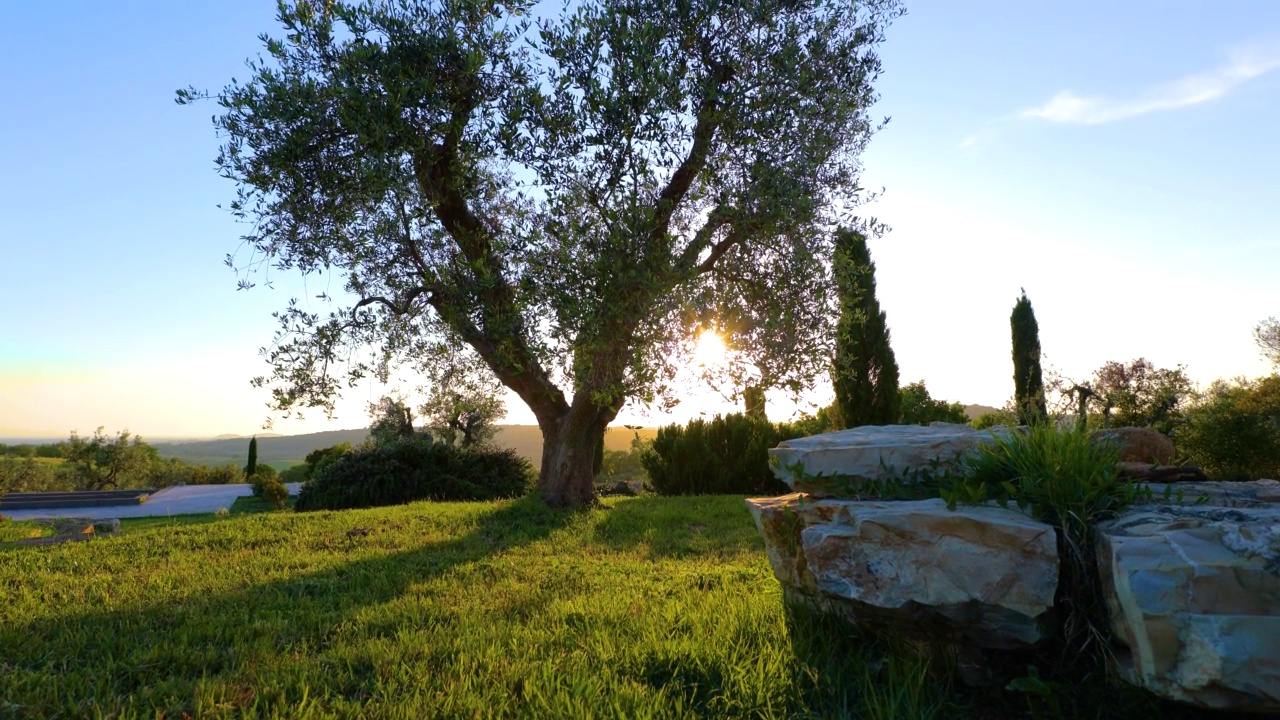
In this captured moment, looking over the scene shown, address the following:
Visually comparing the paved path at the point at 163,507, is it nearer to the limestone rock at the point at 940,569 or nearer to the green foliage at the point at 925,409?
the limestone rock at the point at 940,569

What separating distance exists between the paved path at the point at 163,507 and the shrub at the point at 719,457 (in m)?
12.5

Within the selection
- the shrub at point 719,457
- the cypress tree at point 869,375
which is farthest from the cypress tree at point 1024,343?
the shrub at point 719,457

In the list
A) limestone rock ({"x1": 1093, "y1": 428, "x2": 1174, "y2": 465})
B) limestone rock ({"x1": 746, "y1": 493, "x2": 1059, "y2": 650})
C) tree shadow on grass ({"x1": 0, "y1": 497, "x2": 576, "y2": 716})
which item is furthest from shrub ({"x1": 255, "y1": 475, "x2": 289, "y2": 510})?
limestone rock ({"x1": 1093, "y1": 428, "x2": 1174, "y2": 465})

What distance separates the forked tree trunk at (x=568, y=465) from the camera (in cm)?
1452

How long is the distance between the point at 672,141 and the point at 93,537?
10.9 m

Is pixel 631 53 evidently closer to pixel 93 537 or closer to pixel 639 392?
pixel 639 392

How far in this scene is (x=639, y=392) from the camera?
461 inches

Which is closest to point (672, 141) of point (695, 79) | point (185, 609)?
point (695, 79)

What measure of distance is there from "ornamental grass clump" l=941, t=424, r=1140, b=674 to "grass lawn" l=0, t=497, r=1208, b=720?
0.82 metres

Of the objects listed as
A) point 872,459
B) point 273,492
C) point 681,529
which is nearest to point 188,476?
point 273,492

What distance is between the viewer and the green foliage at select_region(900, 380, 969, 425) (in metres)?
25.4

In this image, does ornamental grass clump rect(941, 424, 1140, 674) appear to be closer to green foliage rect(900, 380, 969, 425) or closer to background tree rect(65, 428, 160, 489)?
green foliage rect(900, 380, 969, 425)

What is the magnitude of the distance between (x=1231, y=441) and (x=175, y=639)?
959 inches

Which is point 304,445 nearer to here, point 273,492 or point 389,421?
point 389,421
